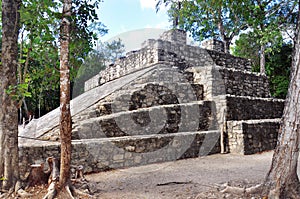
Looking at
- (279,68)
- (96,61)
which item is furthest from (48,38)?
(96,61)

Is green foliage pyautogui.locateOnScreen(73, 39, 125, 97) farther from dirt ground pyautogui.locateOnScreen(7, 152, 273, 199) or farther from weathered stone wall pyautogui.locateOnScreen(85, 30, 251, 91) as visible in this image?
dirt ground pyautogui.locateOnScreen(7, 152, 273, 199)

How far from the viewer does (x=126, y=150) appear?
601 cm

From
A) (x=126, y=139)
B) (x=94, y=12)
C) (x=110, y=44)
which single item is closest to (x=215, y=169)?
(x=126, y=139)

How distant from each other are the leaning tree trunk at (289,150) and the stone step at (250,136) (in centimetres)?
431

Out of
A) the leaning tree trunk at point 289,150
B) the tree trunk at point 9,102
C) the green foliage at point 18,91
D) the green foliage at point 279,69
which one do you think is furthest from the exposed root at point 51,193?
the green foliage at point 279,69

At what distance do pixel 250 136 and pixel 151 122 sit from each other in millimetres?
2944

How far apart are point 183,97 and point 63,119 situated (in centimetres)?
572

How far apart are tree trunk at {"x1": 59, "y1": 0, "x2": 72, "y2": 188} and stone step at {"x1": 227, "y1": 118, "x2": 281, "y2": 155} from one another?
5.27m

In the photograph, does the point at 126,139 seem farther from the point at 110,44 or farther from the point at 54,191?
the point at 110,44

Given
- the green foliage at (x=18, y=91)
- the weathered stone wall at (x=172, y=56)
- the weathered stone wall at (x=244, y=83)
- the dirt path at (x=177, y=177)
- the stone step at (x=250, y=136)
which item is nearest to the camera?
the green foliage at (x=18, y=91)

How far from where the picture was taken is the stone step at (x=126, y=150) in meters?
5.11

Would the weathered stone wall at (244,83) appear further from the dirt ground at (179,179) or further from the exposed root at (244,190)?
the exposed root at (244,190)

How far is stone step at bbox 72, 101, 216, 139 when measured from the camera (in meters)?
6.61

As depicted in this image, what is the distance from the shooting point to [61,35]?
3.80 metres
